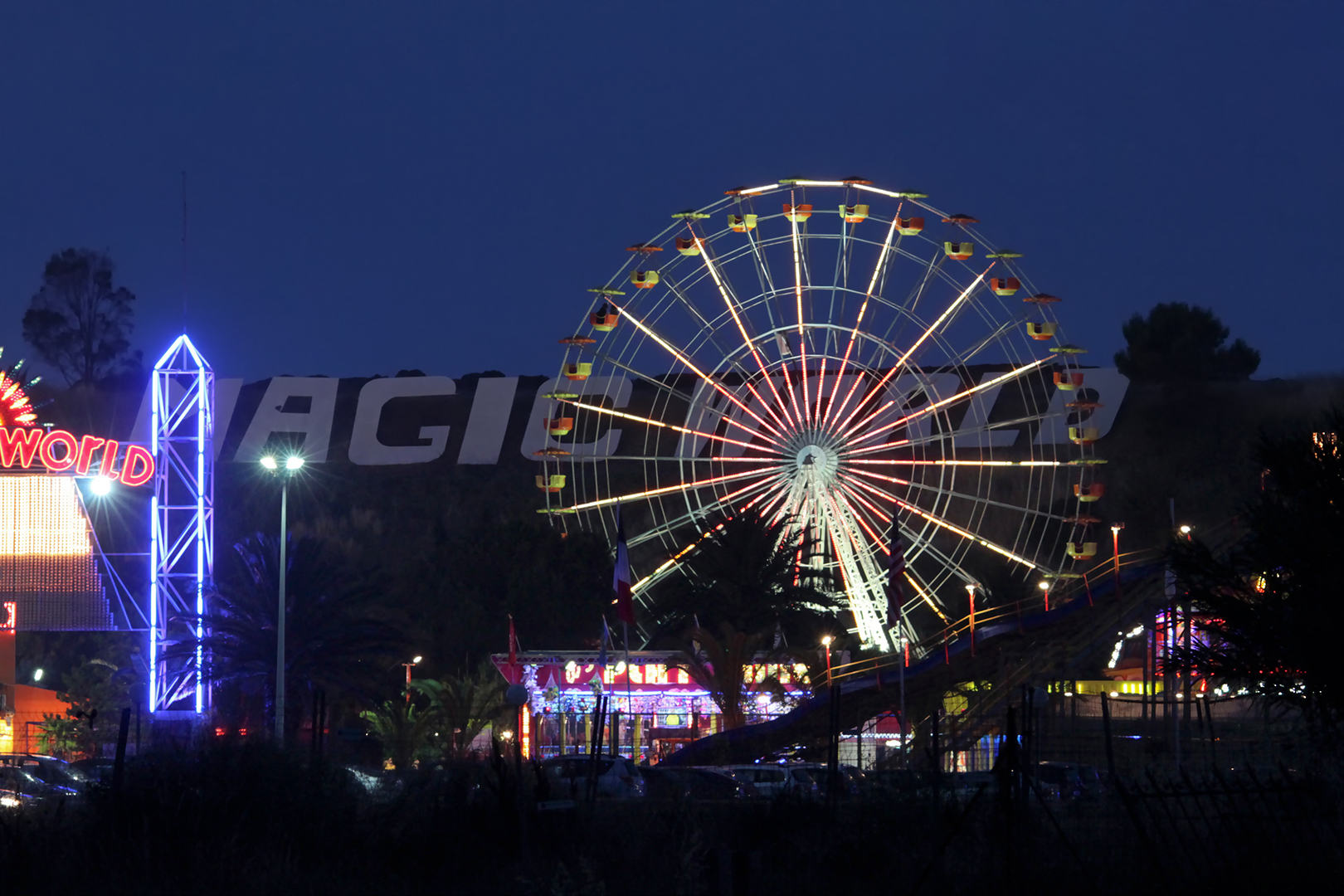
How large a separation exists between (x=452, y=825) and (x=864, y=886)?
4540mm

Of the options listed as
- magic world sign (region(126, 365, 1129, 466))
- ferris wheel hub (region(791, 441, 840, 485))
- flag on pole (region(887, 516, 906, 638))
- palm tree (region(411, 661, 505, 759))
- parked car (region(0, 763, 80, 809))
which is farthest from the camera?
magic world sign (region(126, 365, 1129, 466))

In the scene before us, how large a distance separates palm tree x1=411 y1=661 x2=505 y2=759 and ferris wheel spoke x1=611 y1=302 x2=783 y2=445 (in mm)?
10152

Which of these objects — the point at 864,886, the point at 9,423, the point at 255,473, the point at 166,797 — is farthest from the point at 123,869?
the point at 255,473

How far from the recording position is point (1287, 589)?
2036 cm

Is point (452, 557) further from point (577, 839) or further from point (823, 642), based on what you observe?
point (577, 839)

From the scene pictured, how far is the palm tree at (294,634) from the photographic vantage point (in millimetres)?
A: 44719

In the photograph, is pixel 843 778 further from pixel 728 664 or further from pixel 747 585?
pixel 747 585

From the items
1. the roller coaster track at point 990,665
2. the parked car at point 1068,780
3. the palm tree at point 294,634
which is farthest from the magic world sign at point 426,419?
the parked car at point 1068,780

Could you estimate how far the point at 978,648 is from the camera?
38812 mm

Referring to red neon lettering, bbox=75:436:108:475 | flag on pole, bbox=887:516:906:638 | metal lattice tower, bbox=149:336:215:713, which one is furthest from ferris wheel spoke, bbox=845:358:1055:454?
red neon lettering, bbox=75:436:108:475

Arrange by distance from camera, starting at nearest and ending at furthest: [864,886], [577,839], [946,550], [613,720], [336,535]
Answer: [864,886], [577,839], [613,720], [946,550], [336,535]

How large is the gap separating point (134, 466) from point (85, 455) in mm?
1766

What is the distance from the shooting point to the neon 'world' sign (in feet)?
162

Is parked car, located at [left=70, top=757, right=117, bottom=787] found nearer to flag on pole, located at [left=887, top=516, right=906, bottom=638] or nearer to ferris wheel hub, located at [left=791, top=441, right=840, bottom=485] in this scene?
flag on pole, located at [left=887, top=516, right=906, bottom=638]
